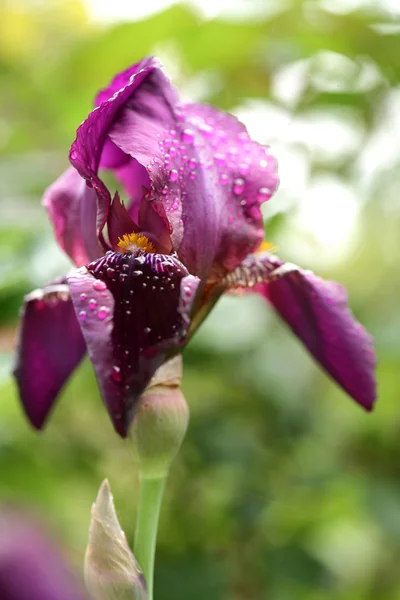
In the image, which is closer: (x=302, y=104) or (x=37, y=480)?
(x=37, y=480)

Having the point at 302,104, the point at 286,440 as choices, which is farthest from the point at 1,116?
the point at 286,440

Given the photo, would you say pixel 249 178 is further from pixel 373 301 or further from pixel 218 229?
pixel 373 301

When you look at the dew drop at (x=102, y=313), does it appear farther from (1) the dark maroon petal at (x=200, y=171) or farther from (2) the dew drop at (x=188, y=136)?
(2) the dew drop at (x=188, y=136)

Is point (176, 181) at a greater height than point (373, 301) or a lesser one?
greater

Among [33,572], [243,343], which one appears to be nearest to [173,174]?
[33,572]

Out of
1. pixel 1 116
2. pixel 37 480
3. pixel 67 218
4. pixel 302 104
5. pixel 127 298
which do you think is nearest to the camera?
pixel 127 298

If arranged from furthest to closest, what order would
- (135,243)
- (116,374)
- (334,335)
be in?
(334,335) < (135,243) < (116,374)

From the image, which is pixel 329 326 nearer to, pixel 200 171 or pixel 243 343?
pixel 200 171
